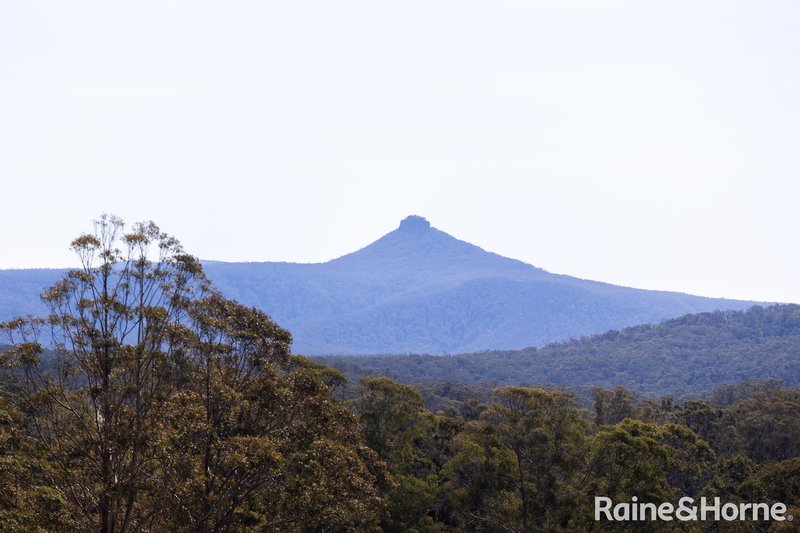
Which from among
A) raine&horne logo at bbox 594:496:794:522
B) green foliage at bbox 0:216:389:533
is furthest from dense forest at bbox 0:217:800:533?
raine&horne logo at bbox 594:496:794:522

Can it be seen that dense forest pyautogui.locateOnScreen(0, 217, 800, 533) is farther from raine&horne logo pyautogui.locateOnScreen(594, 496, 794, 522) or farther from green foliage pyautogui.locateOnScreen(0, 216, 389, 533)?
raine&horne logo pyautogui.locateOnScreen(594, 496, 794, 522)

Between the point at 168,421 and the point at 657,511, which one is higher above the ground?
the point at 168,421

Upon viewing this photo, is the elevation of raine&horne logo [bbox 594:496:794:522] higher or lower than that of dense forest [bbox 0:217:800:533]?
lower

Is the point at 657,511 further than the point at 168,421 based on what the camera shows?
Yes

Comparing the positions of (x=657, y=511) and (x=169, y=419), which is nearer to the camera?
(x=169, y=419)

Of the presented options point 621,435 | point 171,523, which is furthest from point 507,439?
point 171,523

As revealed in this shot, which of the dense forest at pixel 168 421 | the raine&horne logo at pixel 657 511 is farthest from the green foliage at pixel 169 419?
the raine&horne logo at pixel 657 511

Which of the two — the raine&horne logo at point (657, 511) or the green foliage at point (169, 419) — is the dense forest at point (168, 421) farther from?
the raine&horne logo at point (657, 511)

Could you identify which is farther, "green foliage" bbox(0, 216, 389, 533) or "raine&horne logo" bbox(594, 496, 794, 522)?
"raine&horne logo" bbox(594, 496, 794, 522)

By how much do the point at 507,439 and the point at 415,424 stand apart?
7749mm

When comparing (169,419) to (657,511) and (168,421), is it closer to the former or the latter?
(168,421)

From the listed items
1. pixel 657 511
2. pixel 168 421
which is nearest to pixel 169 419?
pixel 168 421

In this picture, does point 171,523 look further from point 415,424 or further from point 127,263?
point 415,424

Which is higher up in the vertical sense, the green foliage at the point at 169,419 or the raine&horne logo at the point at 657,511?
the green foliage at the point at 169,419
